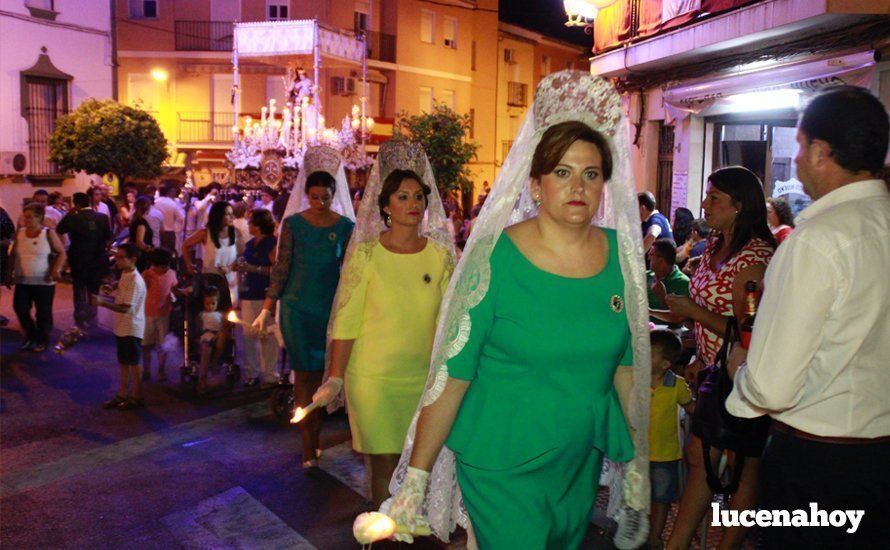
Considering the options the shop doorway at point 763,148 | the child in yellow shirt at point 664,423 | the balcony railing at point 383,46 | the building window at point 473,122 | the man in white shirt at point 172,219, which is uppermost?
the balcony railing at point 383,46


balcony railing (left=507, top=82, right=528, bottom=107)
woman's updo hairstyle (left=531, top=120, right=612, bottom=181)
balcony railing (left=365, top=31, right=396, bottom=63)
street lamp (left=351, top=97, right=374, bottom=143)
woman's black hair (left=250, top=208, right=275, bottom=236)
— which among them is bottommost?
woman's black hair (left=250, top=208, right=275, bottom=236)

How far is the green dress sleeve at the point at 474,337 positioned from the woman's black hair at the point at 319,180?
3.98 metres

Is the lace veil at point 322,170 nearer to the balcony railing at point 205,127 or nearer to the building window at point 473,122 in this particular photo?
the balcony railing at point 205,127

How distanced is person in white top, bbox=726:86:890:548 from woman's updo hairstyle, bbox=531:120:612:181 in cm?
72

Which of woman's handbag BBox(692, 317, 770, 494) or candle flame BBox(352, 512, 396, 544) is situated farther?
woman's handbag BBox(692, 317, 770, 494)

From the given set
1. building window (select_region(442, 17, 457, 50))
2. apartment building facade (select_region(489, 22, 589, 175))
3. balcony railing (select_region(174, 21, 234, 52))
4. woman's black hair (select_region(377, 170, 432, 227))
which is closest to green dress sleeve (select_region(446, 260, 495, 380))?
woman's black hair (select_region(377, 170, 432, 227))

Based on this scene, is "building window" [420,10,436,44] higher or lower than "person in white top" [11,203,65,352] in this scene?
higher

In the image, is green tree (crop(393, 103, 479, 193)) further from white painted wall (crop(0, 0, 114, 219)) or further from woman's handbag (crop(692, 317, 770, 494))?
woman's handbag (crop(692, 317, 770, 494))

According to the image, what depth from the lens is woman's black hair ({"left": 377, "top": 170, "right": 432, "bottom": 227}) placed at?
202 inches

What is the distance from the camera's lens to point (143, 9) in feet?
121

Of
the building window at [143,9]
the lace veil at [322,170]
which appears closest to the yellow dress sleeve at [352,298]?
the lace veil at [322,170]

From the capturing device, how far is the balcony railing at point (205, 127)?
3750 cm

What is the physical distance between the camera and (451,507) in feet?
10.8

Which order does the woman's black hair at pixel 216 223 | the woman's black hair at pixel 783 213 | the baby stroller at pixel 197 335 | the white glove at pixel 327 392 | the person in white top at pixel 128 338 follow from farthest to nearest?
the woman's black hair at pixel 216 223 → the baby stroller at pixel 197 335 → the person in white top at pixel 128 338 → the woman's black hair at pixel 783 213 → the white glove at pixel 327 392
